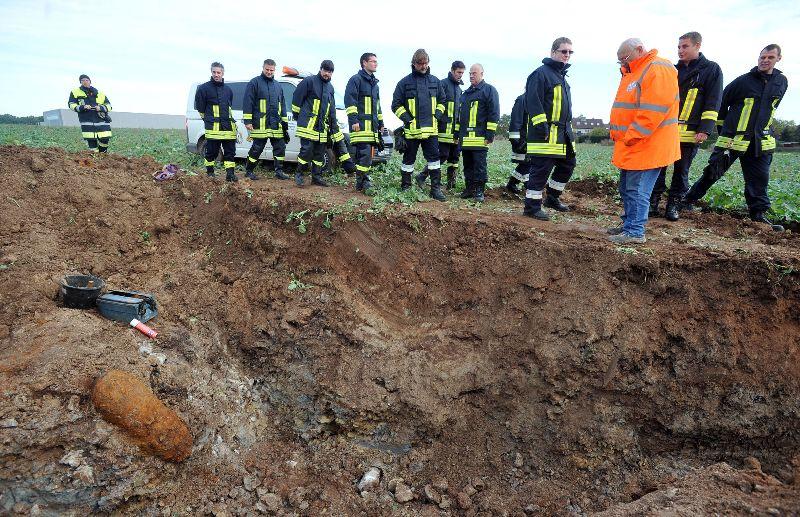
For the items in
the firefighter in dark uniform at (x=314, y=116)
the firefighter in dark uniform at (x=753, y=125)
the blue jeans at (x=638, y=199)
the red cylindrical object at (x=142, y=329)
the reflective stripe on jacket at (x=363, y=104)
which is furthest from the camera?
the firefighter in dark uniform at (x=314, y=116)

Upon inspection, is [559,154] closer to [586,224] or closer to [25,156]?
[586,224]

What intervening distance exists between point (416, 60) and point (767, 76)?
4161mm

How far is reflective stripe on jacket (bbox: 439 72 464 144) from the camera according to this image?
7.07 m

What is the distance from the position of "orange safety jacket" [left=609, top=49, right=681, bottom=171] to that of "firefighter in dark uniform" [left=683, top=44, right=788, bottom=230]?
72.1 inches

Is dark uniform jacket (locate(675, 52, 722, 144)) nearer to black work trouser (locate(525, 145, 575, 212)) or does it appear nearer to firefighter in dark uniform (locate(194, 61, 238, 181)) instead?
black work trouser (locate(525, 145, 575, 212))

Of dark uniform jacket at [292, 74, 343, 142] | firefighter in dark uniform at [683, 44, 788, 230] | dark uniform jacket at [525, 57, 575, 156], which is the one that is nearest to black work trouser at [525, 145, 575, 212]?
dark uniform jacket at [525, 57, 575, 156]

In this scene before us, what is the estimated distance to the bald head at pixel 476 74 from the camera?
6.80m

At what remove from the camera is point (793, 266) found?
148 inches

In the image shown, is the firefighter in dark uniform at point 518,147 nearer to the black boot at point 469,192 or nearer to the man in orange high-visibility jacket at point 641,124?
the black boot at point 469,192

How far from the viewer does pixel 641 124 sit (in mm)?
4285

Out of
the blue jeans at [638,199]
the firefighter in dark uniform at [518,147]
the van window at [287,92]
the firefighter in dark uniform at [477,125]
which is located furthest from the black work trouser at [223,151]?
the blue jeans at [638,199]

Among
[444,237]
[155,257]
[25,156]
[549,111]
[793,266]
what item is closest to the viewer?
[793,266]

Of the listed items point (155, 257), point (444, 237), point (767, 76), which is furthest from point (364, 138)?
point (767, 76)

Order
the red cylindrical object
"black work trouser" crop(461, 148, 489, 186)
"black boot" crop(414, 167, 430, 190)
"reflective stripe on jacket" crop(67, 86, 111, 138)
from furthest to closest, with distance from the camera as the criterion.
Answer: "reflective stripe on jacket" crop(67, 86, 111, 138) < "black boot" crop(414, 167, 430, 190) < "black work trouser" crop(461, 148, 489, 186) < the red cylindrical object
